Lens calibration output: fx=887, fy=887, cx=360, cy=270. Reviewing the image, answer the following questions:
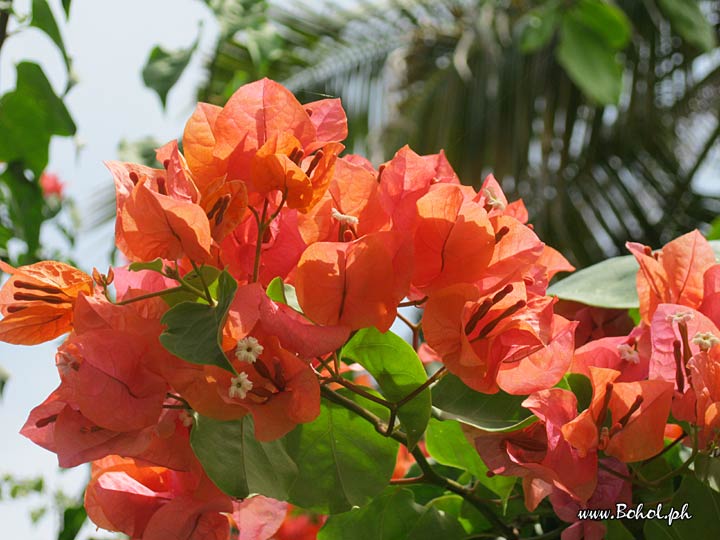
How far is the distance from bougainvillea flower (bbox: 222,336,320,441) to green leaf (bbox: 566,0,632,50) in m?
0.70

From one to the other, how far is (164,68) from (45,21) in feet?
0.58

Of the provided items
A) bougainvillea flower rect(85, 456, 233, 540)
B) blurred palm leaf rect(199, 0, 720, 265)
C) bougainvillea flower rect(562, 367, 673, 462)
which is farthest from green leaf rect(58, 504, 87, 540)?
blurred palm leaf rect(199, 0, 720, 265)

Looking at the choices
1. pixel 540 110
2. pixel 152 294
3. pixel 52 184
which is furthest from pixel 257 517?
pixel 540 110

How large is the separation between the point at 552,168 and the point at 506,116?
0.43m

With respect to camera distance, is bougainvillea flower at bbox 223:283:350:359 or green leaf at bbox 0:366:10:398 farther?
green leaf at bbox 0:366:10:398

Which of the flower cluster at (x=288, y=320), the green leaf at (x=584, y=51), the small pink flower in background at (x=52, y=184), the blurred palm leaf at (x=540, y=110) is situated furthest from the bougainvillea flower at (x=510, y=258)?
the blurred palm leaf at (x=540, y=110)

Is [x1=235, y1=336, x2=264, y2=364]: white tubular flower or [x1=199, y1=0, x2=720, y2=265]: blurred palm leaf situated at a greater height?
[x1=235, y1=336, x2=264, y2=364]: white tubular flower

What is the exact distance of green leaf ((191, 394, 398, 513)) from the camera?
409 millimetres

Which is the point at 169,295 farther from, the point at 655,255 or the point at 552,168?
the point at 552,168

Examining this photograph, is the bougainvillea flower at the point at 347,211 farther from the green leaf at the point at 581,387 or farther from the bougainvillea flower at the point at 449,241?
the green leaf at the point at 581,387

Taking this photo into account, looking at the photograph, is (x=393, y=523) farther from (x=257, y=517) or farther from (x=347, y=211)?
(x=347, y=211)

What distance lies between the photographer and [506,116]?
18.0 feet

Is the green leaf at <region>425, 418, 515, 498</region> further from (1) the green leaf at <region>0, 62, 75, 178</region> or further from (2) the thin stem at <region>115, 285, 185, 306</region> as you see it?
(1) the green leaf at <region>0, 62, 75, 178</region>

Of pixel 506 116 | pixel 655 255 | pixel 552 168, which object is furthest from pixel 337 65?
pixel 655 255
